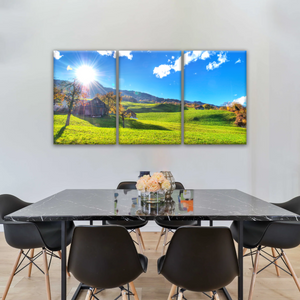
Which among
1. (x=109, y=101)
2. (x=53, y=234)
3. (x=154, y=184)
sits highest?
(x=109, y=101)

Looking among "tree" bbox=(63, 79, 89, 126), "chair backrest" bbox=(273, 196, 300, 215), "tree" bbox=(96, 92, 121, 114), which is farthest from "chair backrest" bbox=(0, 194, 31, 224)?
"chair backrest" bbox=(273, 196, 300, 215)

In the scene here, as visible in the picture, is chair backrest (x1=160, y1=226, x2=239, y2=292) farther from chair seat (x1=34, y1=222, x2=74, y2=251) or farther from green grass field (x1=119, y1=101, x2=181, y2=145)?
green grass field (x1=119, y1=101, x2=181, y2=145)

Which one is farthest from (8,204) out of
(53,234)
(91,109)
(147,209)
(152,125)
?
(152,125)

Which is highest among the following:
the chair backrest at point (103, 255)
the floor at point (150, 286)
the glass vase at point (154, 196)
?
the glass vase at point (154, 196)

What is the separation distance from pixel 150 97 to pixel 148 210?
7.22ft

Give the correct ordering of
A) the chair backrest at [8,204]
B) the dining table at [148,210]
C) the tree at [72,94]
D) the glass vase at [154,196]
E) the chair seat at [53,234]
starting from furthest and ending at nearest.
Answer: the tree at [72,94] < the chair backrest at [8,204] < the glass vase at [154,196] < the chair seat at [53,234] < the dining table at [148,210]

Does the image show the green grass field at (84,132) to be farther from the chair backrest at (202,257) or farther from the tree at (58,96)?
the chair backrest at (202,257)

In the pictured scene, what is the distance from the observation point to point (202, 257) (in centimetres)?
117

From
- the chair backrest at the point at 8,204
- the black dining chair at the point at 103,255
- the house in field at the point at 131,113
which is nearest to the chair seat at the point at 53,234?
the chair backrest at the point at 8,204

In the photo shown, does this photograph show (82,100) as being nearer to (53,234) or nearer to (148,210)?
(53,234)

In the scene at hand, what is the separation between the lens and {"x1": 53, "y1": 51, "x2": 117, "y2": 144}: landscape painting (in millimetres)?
3348

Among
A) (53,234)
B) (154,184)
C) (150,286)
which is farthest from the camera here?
(150,286)

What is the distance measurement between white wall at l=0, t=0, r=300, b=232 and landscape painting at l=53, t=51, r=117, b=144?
0.13 meters

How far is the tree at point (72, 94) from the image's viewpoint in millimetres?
3344
